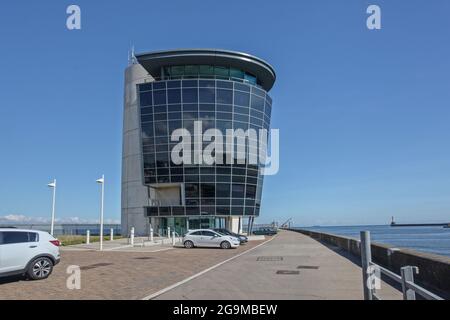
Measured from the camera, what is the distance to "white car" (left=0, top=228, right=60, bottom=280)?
12023 millimetres

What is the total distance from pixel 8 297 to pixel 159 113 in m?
44.1

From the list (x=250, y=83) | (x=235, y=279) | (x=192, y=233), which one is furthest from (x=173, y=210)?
(x=235, y=279)

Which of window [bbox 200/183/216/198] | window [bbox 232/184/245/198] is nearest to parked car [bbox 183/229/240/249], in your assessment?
window [bbox 200/183/216/198]

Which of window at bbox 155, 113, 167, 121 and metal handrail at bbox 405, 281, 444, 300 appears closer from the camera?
metal handrail at bbox 405, 281, 444, 300

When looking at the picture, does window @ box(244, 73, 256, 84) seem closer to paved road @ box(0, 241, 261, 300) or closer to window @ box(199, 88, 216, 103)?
window @ box(199, 88, 216, 103)

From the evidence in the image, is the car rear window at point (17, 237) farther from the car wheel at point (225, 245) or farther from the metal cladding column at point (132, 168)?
the metal cladding column at point (132, 168)

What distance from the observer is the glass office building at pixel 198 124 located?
171 ft

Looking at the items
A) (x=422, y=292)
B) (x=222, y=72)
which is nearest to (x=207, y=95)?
(x=222, y=72)

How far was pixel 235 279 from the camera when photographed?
13.0m

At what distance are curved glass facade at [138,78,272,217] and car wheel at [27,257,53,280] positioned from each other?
126 feet

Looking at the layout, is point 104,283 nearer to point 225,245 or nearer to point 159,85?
point 225,245

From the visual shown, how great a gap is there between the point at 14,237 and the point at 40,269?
1306 millimetres
